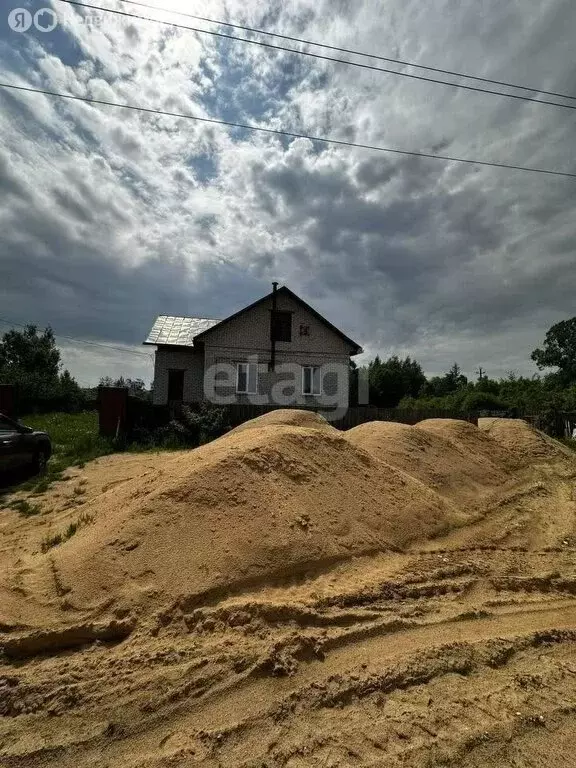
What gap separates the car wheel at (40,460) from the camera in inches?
372

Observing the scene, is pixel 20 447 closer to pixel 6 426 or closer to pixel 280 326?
pixel 6 426

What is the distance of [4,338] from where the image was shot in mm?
43406

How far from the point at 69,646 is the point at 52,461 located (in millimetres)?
9314

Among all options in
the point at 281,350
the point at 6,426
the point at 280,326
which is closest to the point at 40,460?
the point at 6,426

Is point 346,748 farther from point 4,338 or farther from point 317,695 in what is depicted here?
point 4,338

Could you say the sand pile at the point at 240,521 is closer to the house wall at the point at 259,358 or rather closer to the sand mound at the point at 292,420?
the sand mound at the point at 292,420

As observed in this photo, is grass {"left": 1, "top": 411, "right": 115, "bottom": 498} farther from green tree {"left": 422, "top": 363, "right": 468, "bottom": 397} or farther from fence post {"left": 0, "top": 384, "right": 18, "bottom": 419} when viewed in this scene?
green tree {"left": 422, "top": 363, "right": 468, "bottom": 397}

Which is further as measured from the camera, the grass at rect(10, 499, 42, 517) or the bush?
the bush

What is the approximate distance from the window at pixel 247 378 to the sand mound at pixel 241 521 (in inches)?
561

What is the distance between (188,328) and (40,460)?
1406 centimetres

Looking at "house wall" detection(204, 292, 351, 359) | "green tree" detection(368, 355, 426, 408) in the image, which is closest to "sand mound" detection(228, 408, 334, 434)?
"house wall" detection(204, 292, 351, 359)

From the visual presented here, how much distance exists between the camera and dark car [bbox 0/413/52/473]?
27.2 ft

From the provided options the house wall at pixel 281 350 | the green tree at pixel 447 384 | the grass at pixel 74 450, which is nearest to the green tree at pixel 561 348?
the green tree at pixel 447 384

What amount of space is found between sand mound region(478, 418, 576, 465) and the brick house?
29.4ft
